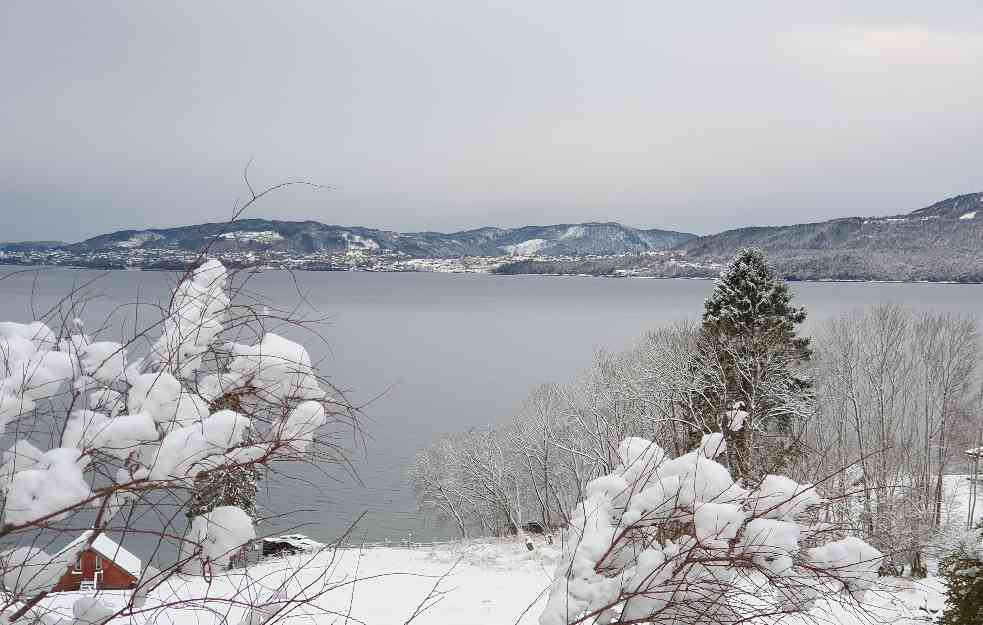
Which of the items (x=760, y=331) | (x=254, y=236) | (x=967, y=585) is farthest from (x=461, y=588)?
(x=760, y=331)

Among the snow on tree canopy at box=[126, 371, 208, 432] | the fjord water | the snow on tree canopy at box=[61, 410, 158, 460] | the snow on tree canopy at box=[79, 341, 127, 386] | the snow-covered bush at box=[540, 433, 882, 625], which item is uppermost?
the snow on tree canopy at box=[79, 341, 127, 386]

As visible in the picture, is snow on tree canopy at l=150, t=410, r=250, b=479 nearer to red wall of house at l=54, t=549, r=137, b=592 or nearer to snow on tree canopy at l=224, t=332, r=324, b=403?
snow on tree canopy at l=224, t=332, r=324, b=403

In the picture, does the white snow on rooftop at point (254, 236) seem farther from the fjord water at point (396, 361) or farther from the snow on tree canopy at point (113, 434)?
the snow on tree canopy at point (113, 434)

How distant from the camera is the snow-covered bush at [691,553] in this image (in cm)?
173

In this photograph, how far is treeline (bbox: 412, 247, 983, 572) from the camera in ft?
65.0

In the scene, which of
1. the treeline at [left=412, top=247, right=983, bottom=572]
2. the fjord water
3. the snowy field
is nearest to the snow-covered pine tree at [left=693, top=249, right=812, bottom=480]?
the treeline at [left=412, top=247, right=983, bottom=572]

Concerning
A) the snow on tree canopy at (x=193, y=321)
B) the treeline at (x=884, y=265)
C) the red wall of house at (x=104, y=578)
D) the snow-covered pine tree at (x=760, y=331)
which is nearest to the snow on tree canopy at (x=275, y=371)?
the snow on tree canopy at (x=193, y=321)

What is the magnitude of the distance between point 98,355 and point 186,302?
284mm

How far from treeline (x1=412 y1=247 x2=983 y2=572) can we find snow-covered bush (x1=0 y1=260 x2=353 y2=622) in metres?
16.5

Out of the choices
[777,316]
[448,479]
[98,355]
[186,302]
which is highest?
[186,302]

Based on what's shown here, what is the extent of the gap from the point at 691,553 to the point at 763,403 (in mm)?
17202

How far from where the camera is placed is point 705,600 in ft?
5.72

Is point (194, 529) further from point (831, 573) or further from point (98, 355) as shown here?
point (831, 573)

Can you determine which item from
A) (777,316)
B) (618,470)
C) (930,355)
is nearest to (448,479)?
(777,316)
